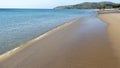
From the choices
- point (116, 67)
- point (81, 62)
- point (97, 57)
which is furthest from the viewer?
point (97, 57)

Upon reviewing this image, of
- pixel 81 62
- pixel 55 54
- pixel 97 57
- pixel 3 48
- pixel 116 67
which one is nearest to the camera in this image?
pixel 116 67

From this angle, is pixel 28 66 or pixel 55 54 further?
pixel 55 54

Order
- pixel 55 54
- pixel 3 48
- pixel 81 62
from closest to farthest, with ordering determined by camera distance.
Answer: pixel 81 62, pixel 55 54, pixel 3 48

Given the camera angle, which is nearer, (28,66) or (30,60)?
(28,66)

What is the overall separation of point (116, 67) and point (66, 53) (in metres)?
2.70

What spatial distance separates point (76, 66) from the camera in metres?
7.48

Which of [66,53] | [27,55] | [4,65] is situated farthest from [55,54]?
Result: [4,65]

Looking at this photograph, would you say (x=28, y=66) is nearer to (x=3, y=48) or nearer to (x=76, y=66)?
(x=76, y=66)

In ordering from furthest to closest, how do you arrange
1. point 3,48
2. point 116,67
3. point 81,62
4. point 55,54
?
point 3,48 → point 55,54 → point 81,62 → point 116,67

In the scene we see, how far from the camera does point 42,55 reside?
30.3 feet

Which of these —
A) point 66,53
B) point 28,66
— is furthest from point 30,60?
point 66,53

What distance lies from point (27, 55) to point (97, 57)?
284 centimetres

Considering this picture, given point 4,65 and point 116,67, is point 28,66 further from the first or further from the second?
point 116,67

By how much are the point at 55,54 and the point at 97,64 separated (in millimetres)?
2202
